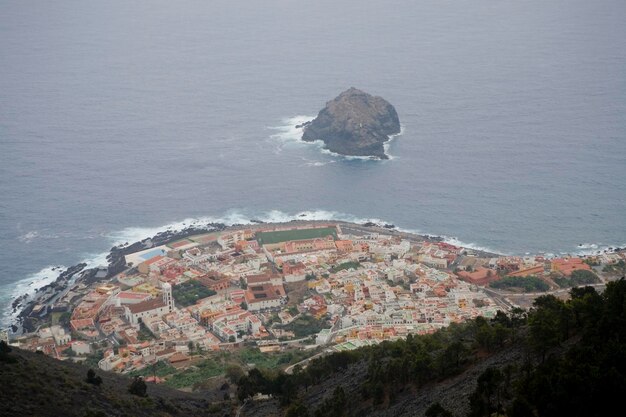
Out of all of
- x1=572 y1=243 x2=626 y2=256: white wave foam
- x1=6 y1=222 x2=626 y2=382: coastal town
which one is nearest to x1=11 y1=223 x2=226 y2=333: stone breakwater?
x1=6 y1=222 x2=626 y2=382: coastal town

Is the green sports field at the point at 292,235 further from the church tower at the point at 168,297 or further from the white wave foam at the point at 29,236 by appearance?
the white wave foam at the point at 29,236

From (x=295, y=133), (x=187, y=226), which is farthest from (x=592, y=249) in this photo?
(x=295, y=133)

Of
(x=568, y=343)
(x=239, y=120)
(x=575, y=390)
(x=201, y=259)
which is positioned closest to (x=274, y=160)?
Answer: (x=239, y=120)

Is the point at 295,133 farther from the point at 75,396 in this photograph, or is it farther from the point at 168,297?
the point at 75,396

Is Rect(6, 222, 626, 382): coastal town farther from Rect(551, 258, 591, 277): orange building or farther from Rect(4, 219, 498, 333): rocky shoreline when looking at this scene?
Rect(4, 219, 498, 333): rocky shoreline

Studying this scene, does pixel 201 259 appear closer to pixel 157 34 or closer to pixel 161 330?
pixel 161 330
